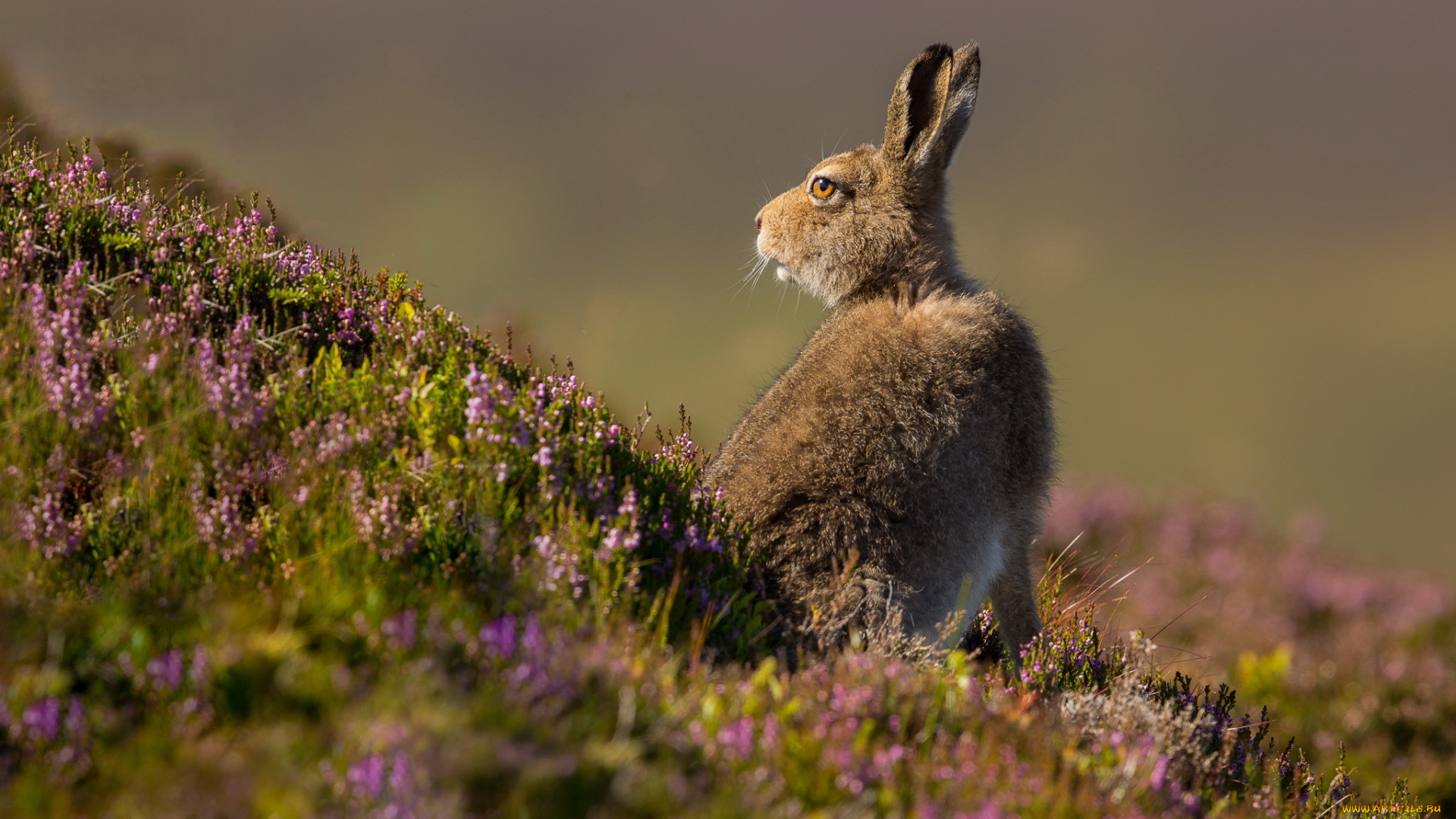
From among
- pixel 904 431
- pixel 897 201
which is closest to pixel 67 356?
pixel 904 431

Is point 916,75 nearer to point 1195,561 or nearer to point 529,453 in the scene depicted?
point 529,453

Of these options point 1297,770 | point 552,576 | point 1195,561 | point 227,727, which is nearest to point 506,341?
point 552,576

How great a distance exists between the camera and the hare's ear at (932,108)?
22.5ft

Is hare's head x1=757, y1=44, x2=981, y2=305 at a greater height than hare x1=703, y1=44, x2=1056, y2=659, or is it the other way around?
hare's head x1=757, y1=44, x2=981, y2=305

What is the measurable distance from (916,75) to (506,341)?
3604 millimetres

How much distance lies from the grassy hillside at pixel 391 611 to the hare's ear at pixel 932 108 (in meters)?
2.81

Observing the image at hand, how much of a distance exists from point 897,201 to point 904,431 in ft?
7.96

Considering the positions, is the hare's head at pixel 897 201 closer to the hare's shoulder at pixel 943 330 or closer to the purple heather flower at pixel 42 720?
the hare's shoulder at pixel 943 330

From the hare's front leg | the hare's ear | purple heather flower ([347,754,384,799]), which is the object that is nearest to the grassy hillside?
purple heather flower ([347,754,384,799])

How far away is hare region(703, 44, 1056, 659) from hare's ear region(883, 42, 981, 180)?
0.04 ft

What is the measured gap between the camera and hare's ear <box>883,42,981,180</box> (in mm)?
6852

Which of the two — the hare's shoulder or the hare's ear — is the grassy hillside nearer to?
the hare's shoulder

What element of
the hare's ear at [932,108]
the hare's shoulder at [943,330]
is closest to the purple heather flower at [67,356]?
the hare's shoulder at [943,330]

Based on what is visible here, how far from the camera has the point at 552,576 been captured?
14.5 ft
